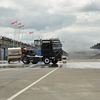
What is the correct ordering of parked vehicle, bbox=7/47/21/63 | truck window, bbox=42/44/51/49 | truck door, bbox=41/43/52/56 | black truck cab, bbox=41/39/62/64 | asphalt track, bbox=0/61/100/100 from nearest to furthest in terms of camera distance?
1. asphalt track, bbox=0/61/100/100
2. black truck cab, bbox=41/39/62/64
3. truck door, bbox=41/43/52/56
4. truck window, bbox=42/44/51/49
5. parked vehicle, bbox=7/47/21/63

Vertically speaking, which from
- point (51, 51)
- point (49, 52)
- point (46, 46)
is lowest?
point (49, 52)

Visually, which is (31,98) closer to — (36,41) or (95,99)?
(95,99)

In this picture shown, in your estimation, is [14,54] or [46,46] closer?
[46,46]

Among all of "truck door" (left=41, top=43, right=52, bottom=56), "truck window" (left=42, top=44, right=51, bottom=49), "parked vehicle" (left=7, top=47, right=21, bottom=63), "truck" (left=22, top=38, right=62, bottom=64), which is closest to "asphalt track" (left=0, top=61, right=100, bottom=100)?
"truck" (left=22, top=38, right=62, bottom=64)

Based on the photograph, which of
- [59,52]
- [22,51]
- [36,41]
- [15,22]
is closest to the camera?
[59,52]

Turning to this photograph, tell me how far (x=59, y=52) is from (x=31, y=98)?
2721 centimetres

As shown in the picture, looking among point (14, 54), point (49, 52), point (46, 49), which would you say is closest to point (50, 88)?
point (49, 52)

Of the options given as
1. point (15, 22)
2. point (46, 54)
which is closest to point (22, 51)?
point (46, 54)

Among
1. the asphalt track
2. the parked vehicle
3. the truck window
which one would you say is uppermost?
the truck window

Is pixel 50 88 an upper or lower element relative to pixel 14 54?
lower

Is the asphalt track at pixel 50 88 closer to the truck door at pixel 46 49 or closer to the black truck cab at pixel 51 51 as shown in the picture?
the black truck cab at pixel 51 51

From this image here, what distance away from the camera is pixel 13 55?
3881cm

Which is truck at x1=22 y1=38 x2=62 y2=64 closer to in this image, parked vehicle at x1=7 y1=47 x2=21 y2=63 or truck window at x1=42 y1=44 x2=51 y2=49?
truck window at x1=42 y1=44 x2=51 y2=49

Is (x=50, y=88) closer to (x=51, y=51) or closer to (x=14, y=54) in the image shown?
(x=51, y=51)
